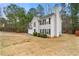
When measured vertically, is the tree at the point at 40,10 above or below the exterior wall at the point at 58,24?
above

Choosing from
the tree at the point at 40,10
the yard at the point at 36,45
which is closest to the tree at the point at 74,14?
the yard at the point at 36,45

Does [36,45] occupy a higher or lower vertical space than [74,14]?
lower

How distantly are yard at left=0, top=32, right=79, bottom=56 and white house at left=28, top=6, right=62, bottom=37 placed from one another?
6 centimetres

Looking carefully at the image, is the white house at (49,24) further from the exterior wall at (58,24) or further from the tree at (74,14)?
the tree at (74,14)

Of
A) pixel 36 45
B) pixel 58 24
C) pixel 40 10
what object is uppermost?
pixel 40 10

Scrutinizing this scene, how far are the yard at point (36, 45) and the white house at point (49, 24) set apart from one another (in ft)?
0.19

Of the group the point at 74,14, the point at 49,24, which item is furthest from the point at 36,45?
the point at 74,14

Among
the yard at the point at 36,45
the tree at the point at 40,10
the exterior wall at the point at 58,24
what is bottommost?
the yard at the point at 36,45

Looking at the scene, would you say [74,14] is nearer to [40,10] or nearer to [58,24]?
[58,24]

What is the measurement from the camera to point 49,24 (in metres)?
2.23

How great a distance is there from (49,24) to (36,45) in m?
0.21

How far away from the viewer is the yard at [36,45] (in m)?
2.21

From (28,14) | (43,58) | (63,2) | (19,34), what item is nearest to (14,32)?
(19,34)

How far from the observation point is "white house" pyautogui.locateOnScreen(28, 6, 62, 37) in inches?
87.6
